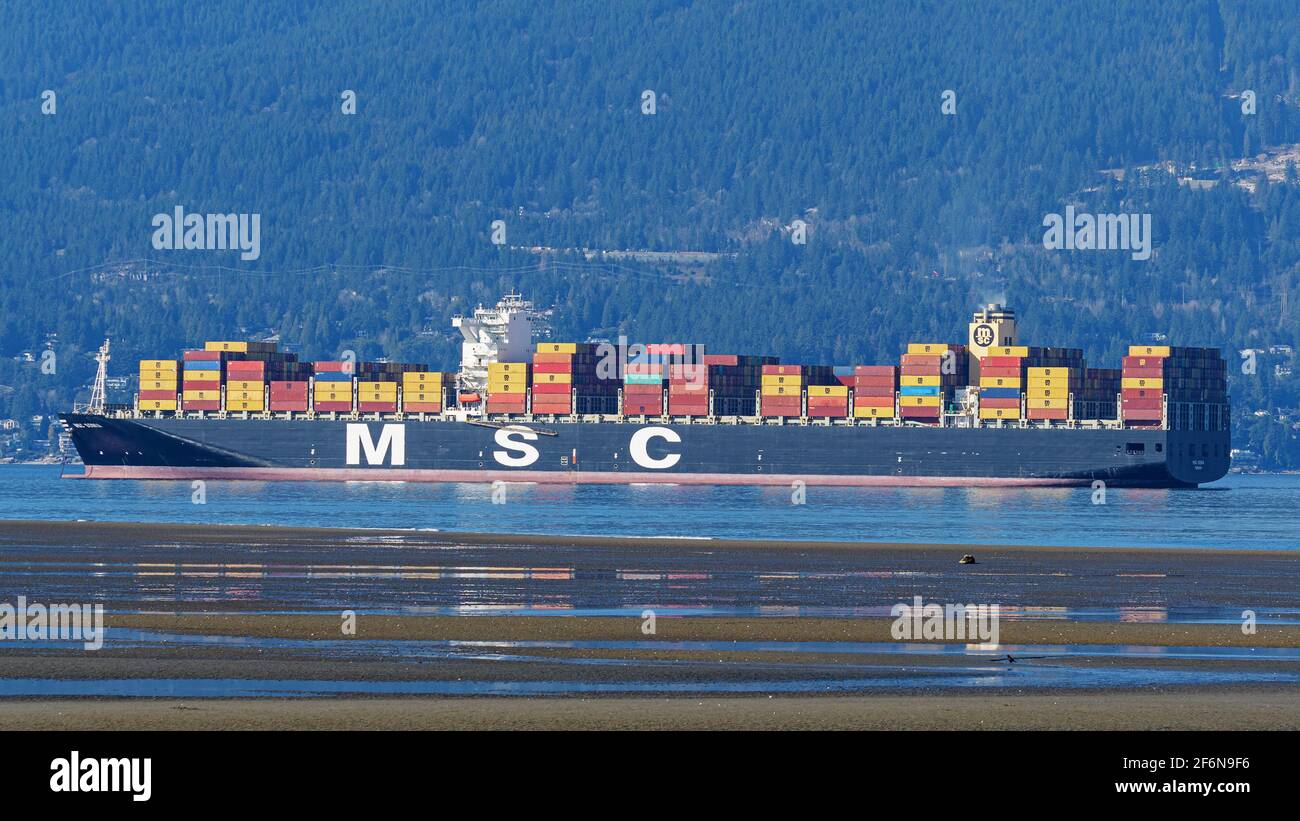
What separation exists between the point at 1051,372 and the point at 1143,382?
541 cm

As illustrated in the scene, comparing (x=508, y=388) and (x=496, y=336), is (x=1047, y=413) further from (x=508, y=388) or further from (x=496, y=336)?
(x=496, y=336)

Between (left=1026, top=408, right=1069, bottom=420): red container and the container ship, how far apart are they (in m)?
0.13

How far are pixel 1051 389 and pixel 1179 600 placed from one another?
85984 mm

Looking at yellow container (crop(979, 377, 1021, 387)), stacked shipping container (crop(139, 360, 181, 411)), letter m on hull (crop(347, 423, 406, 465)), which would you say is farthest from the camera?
stacked shipping container (crop(139, 360, 181, 411))

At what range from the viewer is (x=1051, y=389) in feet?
389

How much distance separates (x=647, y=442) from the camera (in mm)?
119562

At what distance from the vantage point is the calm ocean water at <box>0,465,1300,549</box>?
58625mm

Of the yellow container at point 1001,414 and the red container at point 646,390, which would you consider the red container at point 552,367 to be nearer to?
the red container at point 646,390

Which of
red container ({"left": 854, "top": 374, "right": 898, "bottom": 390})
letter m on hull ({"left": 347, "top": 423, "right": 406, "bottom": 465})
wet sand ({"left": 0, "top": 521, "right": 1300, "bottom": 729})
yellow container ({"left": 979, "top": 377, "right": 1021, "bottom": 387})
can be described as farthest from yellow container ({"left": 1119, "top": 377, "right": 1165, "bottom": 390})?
wet sand ({"left": 0, "top": 521, "right": 1300, "bottom": 729})

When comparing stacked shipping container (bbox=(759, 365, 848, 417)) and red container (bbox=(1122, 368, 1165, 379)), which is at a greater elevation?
red container (bbox=(1122, 368, 1165, 379))

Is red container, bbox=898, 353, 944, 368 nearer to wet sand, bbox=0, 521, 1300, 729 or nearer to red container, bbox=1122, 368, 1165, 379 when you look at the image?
red container, bbox=1122, 368, 1165, 379

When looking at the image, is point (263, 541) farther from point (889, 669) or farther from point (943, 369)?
point (943, 369)
